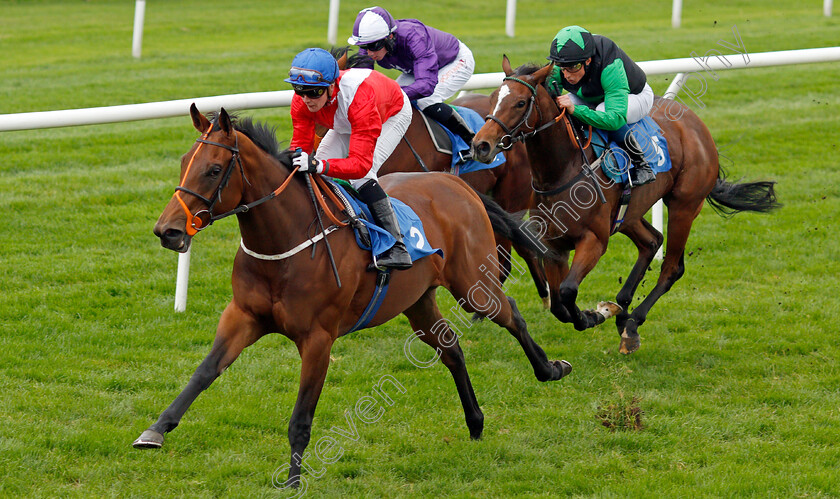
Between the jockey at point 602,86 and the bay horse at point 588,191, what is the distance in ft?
0.50

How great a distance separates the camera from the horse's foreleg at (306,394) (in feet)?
13.9

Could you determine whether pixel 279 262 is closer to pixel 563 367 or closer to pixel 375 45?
pixel 563 367

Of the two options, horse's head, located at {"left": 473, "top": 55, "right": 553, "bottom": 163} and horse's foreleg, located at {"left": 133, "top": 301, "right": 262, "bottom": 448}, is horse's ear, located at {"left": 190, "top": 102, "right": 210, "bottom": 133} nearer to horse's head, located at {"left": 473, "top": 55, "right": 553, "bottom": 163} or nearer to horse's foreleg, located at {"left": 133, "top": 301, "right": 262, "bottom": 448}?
horse's foreleg, located at {"left": 133, "top": 301, "right": 262, "bottom": 448}

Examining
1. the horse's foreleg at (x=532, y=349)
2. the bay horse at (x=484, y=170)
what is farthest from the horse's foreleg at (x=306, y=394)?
the bay horse at (x=484, y=170)

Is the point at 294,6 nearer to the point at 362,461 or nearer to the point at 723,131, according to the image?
the point at 723,131

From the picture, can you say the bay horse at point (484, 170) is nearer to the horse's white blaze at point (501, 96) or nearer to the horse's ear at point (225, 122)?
the horse's white blaze at point (501, 96)

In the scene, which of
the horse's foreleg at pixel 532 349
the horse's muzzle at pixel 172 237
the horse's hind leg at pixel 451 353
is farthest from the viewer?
the horse's foreleg at pixel 532 349

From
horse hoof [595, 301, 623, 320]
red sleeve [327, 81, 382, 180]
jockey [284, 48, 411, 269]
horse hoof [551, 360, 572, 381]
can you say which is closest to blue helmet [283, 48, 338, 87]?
jockey [284, 48, 411, 269]

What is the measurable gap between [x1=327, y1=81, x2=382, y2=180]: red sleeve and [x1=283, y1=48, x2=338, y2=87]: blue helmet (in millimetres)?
224

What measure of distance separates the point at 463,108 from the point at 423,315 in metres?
2.29

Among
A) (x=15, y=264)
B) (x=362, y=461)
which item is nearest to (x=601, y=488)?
(x=362, y=461)

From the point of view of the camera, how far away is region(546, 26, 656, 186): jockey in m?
5.80

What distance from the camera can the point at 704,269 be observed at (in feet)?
25.7

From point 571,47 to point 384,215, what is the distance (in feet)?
6.26
